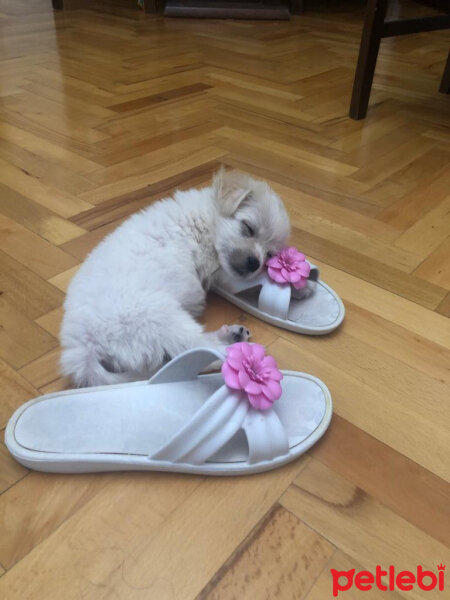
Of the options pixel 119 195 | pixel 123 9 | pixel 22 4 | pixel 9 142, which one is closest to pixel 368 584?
pixel 119 195

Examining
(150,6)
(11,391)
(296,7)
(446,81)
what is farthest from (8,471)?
(296,7)

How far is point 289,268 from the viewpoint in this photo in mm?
1052

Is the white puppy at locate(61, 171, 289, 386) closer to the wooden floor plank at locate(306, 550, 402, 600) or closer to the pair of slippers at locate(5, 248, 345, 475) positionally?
the pair of slippers at locate(5, 248, 345, 475)

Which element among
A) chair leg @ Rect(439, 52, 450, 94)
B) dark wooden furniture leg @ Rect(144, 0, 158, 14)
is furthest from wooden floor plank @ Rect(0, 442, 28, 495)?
dark wooden furniture leg @ Rect(144, 0, 158, 14)

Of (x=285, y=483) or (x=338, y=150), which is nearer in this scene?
(x=285, y=483)

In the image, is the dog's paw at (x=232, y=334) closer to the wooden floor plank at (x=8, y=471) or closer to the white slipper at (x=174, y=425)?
the white slipper at (x=174, y=425)

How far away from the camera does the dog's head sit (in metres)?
1.07

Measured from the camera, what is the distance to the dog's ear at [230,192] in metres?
1.08

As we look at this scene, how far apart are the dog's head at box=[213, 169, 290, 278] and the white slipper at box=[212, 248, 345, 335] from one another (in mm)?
35

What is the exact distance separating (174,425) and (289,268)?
0.44 meters

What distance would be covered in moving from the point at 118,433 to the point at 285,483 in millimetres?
264

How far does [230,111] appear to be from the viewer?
2109 mm

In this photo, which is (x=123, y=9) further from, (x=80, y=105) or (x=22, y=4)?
(x=80, y=105)

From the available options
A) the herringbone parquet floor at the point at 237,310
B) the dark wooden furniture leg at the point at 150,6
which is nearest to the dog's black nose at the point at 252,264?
the herringbone parquet floor at the point at 237,310
